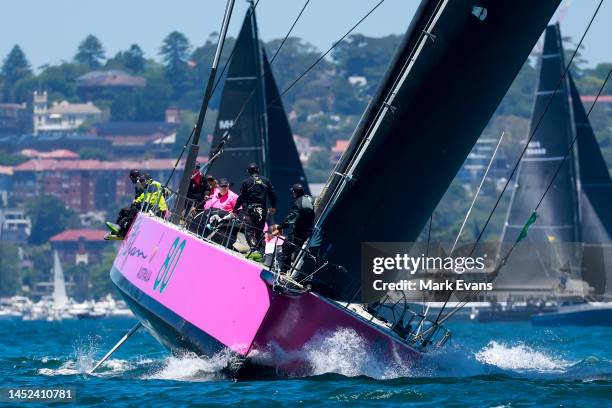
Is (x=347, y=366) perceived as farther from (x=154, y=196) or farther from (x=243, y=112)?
(x=243, y=112)

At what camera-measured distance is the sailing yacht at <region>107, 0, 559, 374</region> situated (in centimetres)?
1473

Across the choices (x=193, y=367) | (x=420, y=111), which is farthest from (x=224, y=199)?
(x=420, y=111)

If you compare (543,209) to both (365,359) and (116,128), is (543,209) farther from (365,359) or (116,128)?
(116,128)

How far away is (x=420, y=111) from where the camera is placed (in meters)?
15.1

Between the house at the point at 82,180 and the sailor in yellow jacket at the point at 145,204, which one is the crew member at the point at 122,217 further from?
the house at the point at 82,180

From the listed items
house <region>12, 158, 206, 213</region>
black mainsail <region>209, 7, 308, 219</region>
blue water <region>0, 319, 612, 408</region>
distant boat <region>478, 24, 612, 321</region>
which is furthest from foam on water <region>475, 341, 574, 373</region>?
house <region>12, 158, 206, 213</region>

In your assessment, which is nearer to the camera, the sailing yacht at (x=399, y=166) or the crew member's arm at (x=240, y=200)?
the sailing yacht at (x=399, y=166)

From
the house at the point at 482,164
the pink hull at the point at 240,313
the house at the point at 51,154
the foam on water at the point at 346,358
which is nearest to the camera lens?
the pink hull at the point at 240,313

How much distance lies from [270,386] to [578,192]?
34010 mm

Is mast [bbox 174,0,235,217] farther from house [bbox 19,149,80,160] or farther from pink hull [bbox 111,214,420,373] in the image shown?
house [bbox 19,149,80,160]

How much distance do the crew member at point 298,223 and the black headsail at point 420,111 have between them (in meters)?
0.19

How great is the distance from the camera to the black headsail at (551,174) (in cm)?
4584

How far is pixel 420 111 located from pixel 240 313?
99.0 inches

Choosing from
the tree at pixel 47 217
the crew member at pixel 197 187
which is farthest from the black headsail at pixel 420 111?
the tree at pixel 47 217
